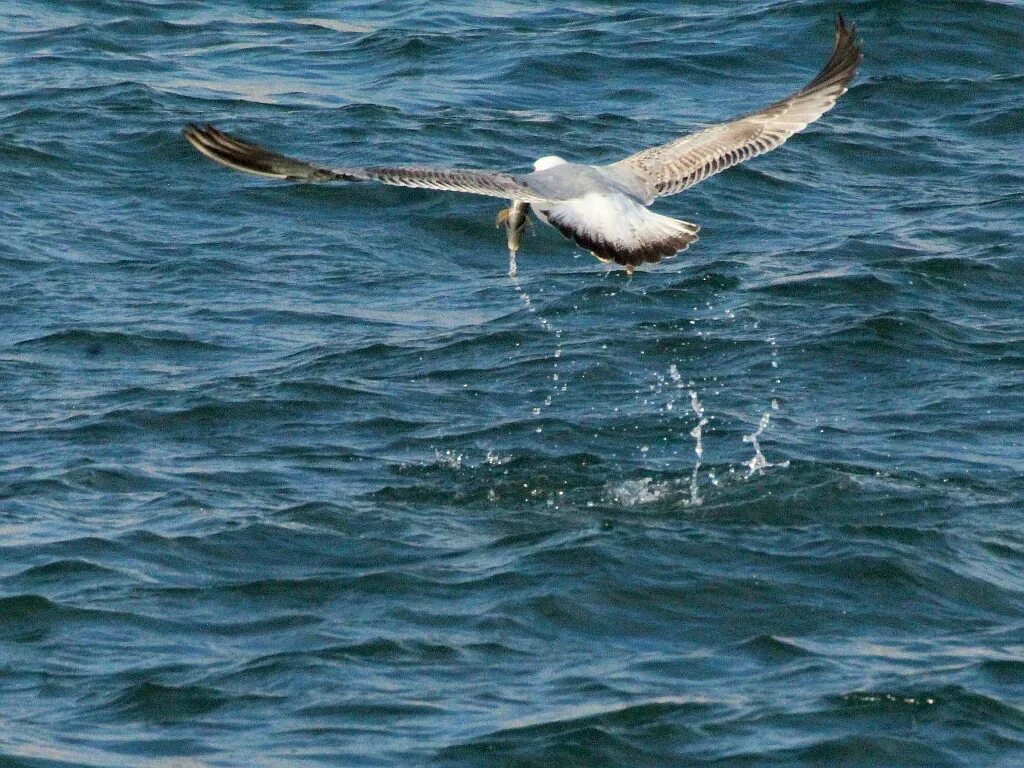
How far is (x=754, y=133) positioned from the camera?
28.3 feet

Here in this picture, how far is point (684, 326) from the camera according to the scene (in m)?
9.54

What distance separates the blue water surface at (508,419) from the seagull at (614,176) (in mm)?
932

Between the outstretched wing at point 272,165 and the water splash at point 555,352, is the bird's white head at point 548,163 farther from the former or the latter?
the outstretched wing at point 272,165

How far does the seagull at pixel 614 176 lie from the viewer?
6852 millimetres

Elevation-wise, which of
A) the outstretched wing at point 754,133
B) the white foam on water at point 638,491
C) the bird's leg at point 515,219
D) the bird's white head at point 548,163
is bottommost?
the white foam on water at point 638,491

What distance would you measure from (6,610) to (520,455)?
87.6 inches

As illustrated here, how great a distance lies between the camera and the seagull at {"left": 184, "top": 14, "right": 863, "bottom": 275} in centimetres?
685

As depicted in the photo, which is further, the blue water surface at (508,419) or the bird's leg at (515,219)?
the bird's leg at (515,219)

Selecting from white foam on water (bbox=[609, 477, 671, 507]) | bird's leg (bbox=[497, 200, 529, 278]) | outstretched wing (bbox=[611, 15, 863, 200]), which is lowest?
white foam on water (bbox=[609, 477, 671, 507])

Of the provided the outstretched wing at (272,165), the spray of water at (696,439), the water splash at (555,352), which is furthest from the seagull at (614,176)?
the spray of water at (696,439)

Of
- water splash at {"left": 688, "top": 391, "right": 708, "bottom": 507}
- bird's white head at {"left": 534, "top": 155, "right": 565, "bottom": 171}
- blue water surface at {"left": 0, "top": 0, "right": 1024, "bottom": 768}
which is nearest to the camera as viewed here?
blue water surface at {"left": 0, "top": 0, "right": 1024, "bottom": 768}

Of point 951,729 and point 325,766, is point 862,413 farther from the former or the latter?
point 325,766

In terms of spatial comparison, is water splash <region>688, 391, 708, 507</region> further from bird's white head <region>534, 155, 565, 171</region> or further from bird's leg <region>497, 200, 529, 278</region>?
bird's white head <region>534, 155, 565, 171</region>

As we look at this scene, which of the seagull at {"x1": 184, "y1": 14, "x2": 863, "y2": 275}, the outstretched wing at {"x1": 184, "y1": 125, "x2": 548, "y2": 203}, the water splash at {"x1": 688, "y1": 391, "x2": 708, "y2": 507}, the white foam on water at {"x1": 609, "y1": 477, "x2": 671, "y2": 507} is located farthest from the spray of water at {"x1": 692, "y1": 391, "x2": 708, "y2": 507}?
the outstretched wing at {"x1": 184, "y1": 125, "x2": 548, "y2": 203}
